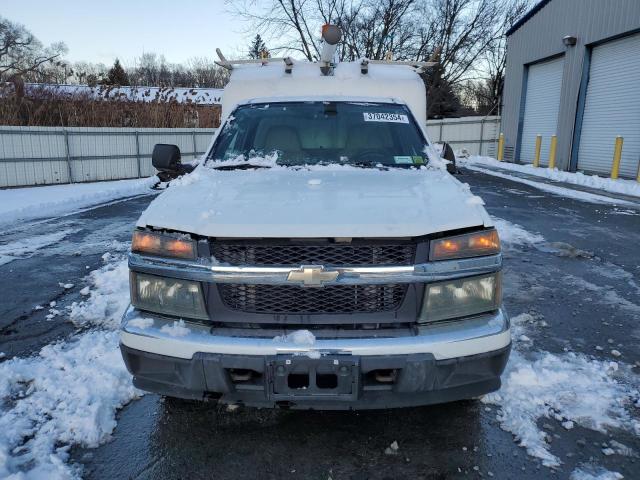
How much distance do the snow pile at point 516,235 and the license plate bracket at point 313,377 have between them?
5399 mm

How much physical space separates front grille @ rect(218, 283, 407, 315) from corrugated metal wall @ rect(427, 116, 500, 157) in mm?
24322

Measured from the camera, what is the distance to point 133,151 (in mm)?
16141

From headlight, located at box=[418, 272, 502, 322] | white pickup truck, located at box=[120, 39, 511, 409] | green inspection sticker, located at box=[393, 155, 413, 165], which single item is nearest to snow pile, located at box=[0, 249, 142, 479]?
white pickup truck, located at box=[120, 39, 511, 409]

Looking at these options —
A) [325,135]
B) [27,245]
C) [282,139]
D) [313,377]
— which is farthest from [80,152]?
[313,377]

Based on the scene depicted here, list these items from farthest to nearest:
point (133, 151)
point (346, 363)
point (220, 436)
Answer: point (133, 151) < point (220, 436) < point (346, 363)

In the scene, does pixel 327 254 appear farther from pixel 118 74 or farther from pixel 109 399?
pixel 118 74

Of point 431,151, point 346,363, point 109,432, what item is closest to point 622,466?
point 346,363

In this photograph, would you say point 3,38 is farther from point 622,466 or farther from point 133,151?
point 622,466

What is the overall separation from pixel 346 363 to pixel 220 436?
0.99 meters

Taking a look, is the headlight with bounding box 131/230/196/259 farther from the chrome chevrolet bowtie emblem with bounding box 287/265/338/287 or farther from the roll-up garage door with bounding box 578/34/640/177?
the roll-up garage door with bounding box 578/34/640/177

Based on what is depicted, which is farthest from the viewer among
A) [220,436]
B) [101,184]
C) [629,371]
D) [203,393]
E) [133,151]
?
[133,151]

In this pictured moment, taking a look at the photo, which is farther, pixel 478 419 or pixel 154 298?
pixel 478 419

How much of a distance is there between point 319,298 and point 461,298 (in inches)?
27.3

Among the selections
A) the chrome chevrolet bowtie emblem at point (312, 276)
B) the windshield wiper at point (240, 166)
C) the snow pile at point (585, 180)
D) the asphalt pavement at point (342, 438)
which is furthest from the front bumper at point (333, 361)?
the snow pile at point (585, 180)
